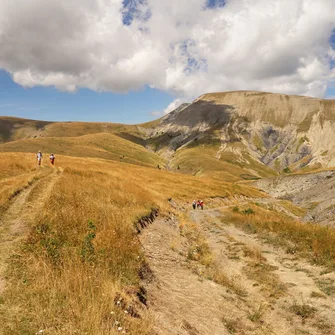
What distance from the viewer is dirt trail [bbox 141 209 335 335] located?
337 inches

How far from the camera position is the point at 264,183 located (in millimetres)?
135125

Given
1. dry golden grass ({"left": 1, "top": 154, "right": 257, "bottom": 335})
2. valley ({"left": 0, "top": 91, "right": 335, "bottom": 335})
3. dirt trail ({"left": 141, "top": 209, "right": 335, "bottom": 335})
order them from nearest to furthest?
dry golden grass ({"left": 1, "top": 154, "right": 257, "bottom": 335}) → valley ({"left": 0, "top": 91, "right": 335, "bottom": 335}) → dirt trail ({"left": 141, "top": 209, "right": 335, "bottom": 335})

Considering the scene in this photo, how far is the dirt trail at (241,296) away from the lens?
855 cm

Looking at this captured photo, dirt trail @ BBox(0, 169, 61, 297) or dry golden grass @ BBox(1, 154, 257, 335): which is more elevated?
dry golden grass @ BBox(1, 154, 257, 335)

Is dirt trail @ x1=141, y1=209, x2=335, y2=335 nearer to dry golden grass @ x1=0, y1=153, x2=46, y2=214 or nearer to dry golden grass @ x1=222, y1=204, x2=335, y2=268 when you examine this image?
dry golden grass @ x1=222, y1=204, x2=335, y2=268

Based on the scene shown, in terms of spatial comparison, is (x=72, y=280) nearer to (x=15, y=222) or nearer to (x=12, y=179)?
(x=15, y=222)

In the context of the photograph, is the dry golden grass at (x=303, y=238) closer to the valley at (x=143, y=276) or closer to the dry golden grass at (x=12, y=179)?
the valley at (x=143, y=276)

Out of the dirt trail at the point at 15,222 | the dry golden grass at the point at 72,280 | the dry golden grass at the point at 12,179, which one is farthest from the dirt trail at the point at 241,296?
the dry golden grass at the point at 12,179

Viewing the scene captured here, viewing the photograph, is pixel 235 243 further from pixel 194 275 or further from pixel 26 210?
pixel 26 210

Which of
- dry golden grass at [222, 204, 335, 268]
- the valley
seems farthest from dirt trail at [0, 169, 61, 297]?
dry golden grass at [222, 204, 335, 268]

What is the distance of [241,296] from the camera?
11562 millimetres

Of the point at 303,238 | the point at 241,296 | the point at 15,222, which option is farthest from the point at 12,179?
the point at 303,238

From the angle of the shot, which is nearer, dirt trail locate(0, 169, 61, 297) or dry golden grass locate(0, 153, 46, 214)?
dirt trail locate(0, 169, 61, 297)

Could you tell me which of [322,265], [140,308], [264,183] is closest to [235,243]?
[322,265]
